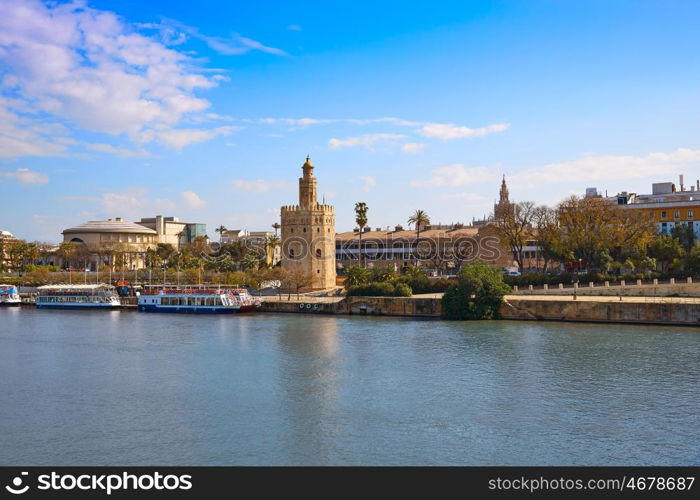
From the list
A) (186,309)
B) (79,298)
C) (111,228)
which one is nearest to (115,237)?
(111,228)

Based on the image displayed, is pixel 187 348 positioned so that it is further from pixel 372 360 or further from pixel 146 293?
pixel 146 293

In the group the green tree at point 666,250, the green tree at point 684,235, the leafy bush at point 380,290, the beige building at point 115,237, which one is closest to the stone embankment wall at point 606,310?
the leafy bush at point 380,290

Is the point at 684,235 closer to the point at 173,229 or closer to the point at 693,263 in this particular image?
the point at 693,263

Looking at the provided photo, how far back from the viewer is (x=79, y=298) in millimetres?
79188

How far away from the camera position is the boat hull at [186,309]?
6723 centimetres

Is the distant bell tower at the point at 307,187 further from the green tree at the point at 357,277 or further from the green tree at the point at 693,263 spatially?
the green tree at the point at 693,263

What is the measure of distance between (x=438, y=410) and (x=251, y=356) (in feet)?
51.3

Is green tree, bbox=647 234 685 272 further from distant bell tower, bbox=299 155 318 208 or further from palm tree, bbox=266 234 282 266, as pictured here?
palm tree, bbox=266 234 282 266

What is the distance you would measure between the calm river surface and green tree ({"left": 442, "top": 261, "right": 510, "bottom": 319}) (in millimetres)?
6681

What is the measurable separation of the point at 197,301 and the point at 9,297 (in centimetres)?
Result: 3105

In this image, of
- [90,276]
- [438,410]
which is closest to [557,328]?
[438,410]

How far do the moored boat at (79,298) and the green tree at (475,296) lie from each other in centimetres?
4009

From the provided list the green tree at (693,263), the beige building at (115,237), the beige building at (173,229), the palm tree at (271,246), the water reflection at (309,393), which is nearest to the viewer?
the water reflection at (309,393)

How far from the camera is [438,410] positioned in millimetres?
26578
